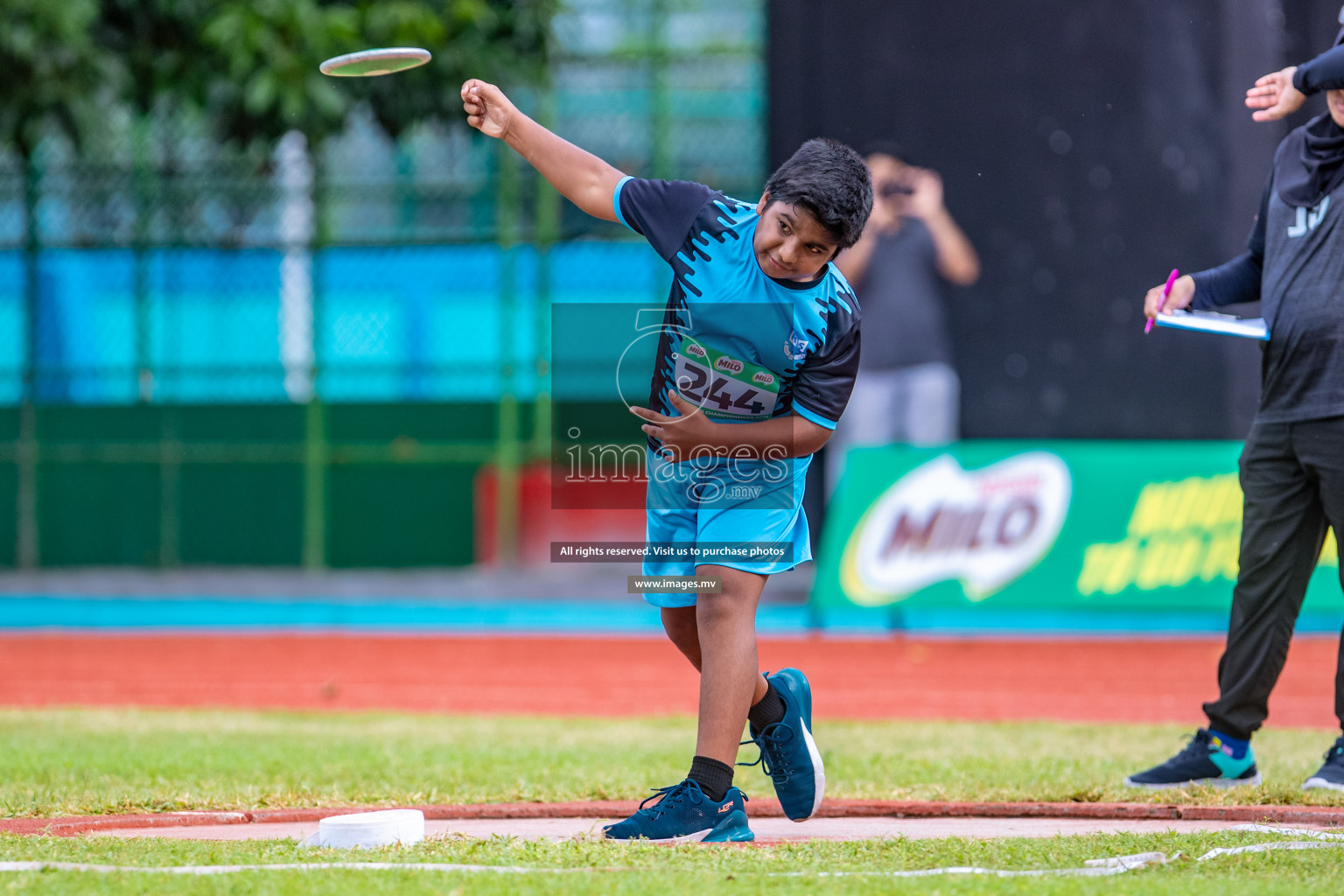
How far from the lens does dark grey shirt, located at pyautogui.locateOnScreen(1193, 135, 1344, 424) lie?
5.19 m

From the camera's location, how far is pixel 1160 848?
4.08 m

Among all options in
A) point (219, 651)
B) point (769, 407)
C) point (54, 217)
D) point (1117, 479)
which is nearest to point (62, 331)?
point (54, 217)

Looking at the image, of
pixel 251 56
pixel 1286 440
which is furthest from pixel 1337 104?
pixel 251 56

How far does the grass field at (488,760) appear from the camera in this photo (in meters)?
5.22

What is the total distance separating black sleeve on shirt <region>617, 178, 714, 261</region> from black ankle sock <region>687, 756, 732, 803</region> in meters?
1.42

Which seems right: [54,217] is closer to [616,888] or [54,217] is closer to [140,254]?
[140,254]

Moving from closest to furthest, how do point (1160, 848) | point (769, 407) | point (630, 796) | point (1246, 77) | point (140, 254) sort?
point (1160, 848)
point (769, 407)
point (630, 796)
point (1246, 77)
point (140, 254)

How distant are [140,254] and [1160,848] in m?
13.5

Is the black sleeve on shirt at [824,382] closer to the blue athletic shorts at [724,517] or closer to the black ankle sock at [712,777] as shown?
the blue athletic shorts at [724,517]

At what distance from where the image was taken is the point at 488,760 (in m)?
6.26

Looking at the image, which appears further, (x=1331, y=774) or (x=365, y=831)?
(x=1331, y=774)

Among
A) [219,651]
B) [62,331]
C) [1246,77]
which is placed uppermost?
[1246,77]

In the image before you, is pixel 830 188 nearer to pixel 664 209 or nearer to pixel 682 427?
pixel 664 209

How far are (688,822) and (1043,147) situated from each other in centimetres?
1030
